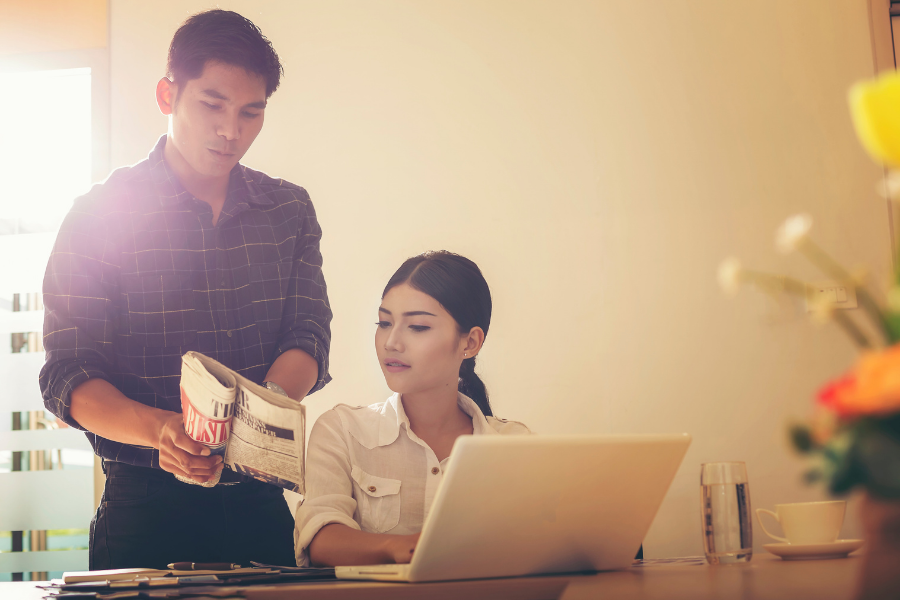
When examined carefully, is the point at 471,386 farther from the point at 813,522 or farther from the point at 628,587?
the point at 628,587

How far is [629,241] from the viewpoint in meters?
2.60

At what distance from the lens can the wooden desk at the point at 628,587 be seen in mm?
658

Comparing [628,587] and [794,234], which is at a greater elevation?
[794,234]

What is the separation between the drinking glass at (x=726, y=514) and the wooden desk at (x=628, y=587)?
0.33ft

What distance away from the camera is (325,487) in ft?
4.63

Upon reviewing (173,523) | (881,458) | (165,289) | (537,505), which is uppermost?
(165,289)

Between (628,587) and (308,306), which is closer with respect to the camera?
(628,587)

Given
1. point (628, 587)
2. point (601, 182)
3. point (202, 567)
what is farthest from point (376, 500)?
point (601, 182)

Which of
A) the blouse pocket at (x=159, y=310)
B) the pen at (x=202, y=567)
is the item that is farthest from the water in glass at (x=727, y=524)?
the blouse pocket at (x=159, y=310)

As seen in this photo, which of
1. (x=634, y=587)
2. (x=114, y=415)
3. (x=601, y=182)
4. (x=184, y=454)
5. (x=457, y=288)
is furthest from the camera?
(x=601, y=182)

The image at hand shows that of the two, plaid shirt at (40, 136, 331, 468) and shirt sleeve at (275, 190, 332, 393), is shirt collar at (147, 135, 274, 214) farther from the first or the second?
shirt sleeve at (275, 190, 332, 393)

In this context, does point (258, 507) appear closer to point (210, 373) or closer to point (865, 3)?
point (210, 373)

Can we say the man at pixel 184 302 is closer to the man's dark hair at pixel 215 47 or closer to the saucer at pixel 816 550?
the man's dark hair at pixel 215 47

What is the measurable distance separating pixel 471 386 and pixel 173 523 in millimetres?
735
